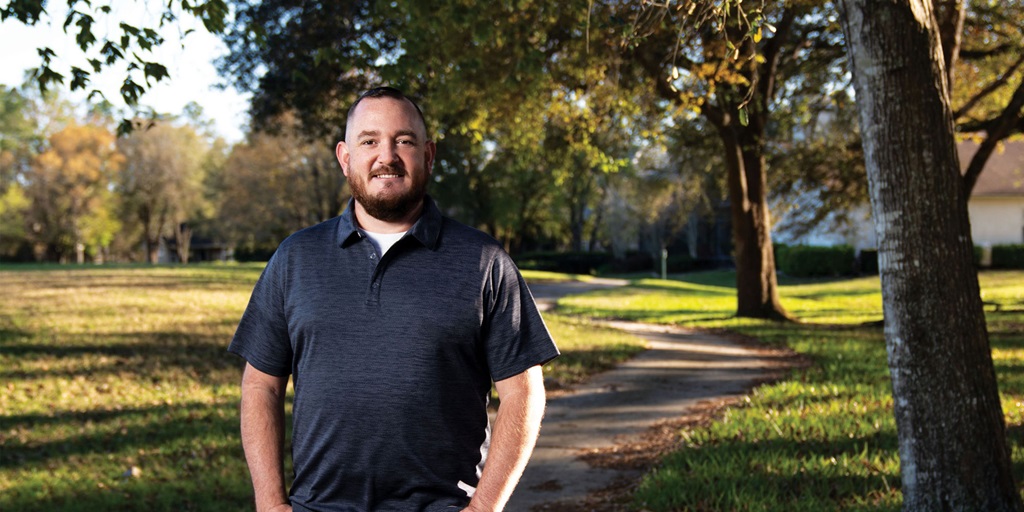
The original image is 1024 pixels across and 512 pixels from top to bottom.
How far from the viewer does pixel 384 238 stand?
8.66 feet

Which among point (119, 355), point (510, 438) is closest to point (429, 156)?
point (510, 438)

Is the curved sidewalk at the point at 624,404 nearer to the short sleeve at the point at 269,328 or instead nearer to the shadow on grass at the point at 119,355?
the short sleeve at the point at 269,328

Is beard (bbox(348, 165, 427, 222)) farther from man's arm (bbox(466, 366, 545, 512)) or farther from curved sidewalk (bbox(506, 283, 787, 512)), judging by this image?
curved sidewalk (bbox(506, 283, 787, 512))

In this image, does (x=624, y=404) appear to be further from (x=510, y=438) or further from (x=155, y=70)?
(x=510, y=438)

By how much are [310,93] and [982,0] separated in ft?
47.8

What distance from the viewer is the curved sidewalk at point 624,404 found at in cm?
697

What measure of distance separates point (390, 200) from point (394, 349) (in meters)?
0.44

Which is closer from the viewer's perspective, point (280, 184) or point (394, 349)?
point (394, 349)

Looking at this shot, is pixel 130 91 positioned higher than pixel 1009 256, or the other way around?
pixel 130 91

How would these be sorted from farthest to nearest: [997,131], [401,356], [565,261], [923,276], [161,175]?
[161,175], [565,261], [997,131], [923,276], [401,356]

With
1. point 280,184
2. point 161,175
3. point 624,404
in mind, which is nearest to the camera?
point 624,404

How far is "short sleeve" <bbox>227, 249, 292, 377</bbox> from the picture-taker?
2656mm

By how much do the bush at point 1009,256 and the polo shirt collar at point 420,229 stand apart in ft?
148

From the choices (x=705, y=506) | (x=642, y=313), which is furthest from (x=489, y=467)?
(x=642, y=313)
